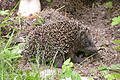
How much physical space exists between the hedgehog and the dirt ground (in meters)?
0.33

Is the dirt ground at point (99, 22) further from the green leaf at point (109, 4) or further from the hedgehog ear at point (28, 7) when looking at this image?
the hedgehog ear at point (28, 7)

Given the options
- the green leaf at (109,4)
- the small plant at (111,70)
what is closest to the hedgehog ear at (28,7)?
the green leaf at (109,4)

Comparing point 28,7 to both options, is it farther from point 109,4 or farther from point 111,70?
point 111,70

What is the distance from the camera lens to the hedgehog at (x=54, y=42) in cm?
340

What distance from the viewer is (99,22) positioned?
4816mm

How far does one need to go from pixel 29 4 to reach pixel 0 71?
8.77 ft

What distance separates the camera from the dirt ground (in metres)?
3.73

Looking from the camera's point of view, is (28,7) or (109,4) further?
(109,4)

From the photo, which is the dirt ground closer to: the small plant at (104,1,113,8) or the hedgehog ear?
the small plant at (104,1,113,8)

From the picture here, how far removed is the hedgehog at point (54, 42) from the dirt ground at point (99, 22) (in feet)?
1.07

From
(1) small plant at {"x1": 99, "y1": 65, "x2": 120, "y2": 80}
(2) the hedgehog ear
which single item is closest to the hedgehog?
(1) small plant at {"x1": 99, "y1": 65, "x2": 120, "y2": 80}

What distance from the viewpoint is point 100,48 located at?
4020mm

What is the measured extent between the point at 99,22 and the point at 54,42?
1.63 m

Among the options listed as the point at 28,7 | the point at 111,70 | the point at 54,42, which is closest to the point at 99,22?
Answer: the point at 28,7
